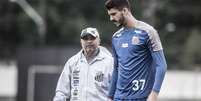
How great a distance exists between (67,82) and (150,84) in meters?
1.67

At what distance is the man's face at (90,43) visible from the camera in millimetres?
9192

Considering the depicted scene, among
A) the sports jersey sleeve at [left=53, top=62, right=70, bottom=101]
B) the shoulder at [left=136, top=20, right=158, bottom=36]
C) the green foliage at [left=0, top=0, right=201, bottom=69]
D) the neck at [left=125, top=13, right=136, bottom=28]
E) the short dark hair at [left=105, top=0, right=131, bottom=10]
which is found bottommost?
the sports jersey sleeve at [left=53, top=62, right=70, bottom=101]

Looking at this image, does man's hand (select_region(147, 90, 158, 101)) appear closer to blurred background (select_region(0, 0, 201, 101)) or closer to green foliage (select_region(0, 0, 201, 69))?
blurred background (select_region(0, 0, 201, 101))

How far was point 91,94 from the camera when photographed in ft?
30.8

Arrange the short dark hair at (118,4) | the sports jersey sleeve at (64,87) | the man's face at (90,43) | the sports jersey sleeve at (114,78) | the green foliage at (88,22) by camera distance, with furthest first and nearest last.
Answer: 1. the green foliage at (88,22)
2. the sports jersey sleeve at (64,87)
3. the man's face at (90,43)
4. the sports jersey sleeve at (114,78)
5. the short dark hair at (118,4)

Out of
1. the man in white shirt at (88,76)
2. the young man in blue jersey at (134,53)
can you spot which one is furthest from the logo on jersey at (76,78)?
the young man in blue jersey at (134,53)

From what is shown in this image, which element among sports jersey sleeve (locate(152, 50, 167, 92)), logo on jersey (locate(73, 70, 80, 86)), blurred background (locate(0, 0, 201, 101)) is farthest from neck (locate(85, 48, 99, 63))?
blurred background (locate(0, 0, 201, 101))

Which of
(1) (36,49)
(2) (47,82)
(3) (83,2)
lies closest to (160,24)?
(3) (83,2)

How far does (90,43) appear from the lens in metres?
9.23

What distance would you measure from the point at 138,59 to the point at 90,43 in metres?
1.37

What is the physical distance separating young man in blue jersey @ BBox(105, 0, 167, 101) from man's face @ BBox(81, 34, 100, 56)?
1.13 meters

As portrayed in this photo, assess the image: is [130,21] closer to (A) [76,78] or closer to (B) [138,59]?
(B) [138,59]

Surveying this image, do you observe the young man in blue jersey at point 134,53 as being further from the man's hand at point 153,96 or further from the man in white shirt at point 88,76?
the man in white shirt at point 88,76

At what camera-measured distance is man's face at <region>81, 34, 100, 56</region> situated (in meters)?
9.19
